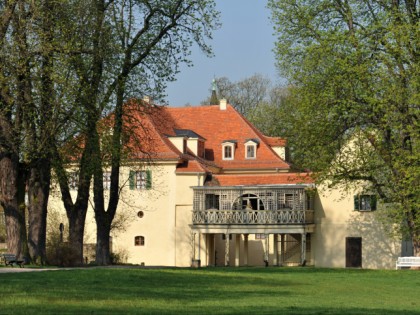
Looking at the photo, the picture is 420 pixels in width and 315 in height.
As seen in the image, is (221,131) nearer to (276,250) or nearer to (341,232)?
(276,250)

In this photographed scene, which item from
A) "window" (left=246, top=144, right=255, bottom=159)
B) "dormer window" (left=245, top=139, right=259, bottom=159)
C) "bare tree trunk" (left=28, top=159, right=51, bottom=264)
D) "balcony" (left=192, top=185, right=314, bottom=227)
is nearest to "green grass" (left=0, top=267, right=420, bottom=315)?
"bare tree trunk" (left=28, top=159, right=51, bottom=264)

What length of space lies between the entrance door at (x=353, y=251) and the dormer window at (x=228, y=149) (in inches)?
535

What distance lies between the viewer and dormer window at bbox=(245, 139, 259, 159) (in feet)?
241

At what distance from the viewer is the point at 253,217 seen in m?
63.2

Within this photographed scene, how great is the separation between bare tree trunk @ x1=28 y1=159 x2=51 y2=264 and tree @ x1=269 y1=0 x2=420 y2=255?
14090 millimetres

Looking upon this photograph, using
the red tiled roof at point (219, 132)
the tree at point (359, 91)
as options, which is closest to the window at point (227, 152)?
the red tiled roof at point (219, 132)

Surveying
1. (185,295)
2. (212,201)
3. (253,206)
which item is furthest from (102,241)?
(253,206)

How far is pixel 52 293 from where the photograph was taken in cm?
2162

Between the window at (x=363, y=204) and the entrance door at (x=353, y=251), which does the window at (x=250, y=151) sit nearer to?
the window at (x=363, y=204)

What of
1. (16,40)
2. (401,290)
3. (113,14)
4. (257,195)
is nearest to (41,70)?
(16,40)

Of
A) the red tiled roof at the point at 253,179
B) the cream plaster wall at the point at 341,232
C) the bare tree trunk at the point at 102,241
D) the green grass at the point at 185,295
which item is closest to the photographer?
the green grass at the point at 185,295

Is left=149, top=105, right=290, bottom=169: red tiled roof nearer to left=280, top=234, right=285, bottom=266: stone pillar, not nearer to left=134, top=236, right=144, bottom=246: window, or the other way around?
left=134, top=236, right=144, bottom=246: window

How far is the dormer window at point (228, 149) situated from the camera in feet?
242

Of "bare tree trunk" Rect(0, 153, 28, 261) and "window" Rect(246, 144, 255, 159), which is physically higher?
"window" Rect(246, 144, 255, 159)
